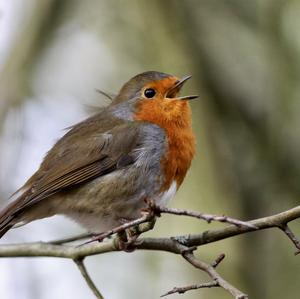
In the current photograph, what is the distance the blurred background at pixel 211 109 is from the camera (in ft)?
17.6

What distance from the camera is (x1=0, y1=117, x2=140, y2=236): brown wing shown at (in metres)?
4.44

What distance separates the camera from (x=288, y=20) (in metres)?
5.65

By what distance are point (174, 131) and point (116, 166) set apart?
1.45ft

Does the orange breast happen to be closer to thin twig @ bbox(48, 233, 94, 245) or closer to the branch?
thin twig @ bbox(48, 233, 94, 245)

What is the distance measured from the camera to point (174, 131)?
4.65 m

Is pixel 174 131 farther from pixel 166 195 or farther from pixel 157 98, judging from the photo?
pixel 166 195

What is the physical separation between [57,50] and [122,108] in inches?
50.7

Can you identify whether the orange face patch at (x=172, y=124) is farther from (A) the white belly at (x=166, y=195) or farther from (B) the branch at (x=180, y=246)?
(B) the branch at (x=180, y=246)

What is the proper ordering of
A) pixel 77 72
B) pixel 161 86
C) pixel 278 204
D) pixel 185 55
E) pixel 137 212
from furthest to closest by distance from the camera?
pixel 77 72
pixel 185 55
pixel 278 204
pixel 161 86
pixel 137 212

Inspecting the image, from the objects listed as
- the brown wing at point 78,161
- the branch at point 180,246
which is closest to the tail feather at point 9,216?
the brown wing at point 78,161

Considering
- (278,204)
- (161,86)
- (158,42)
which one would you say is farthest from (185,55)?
(278,204)

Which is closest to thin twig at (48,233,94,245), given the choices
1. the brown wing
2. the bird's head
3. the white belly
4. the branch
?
the branch

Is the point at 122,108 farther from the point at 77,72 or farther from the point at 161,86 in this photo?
the point at 77,72

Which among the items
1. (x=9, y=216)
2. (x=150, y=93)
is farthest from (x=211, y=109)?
(x=9, y=216)
